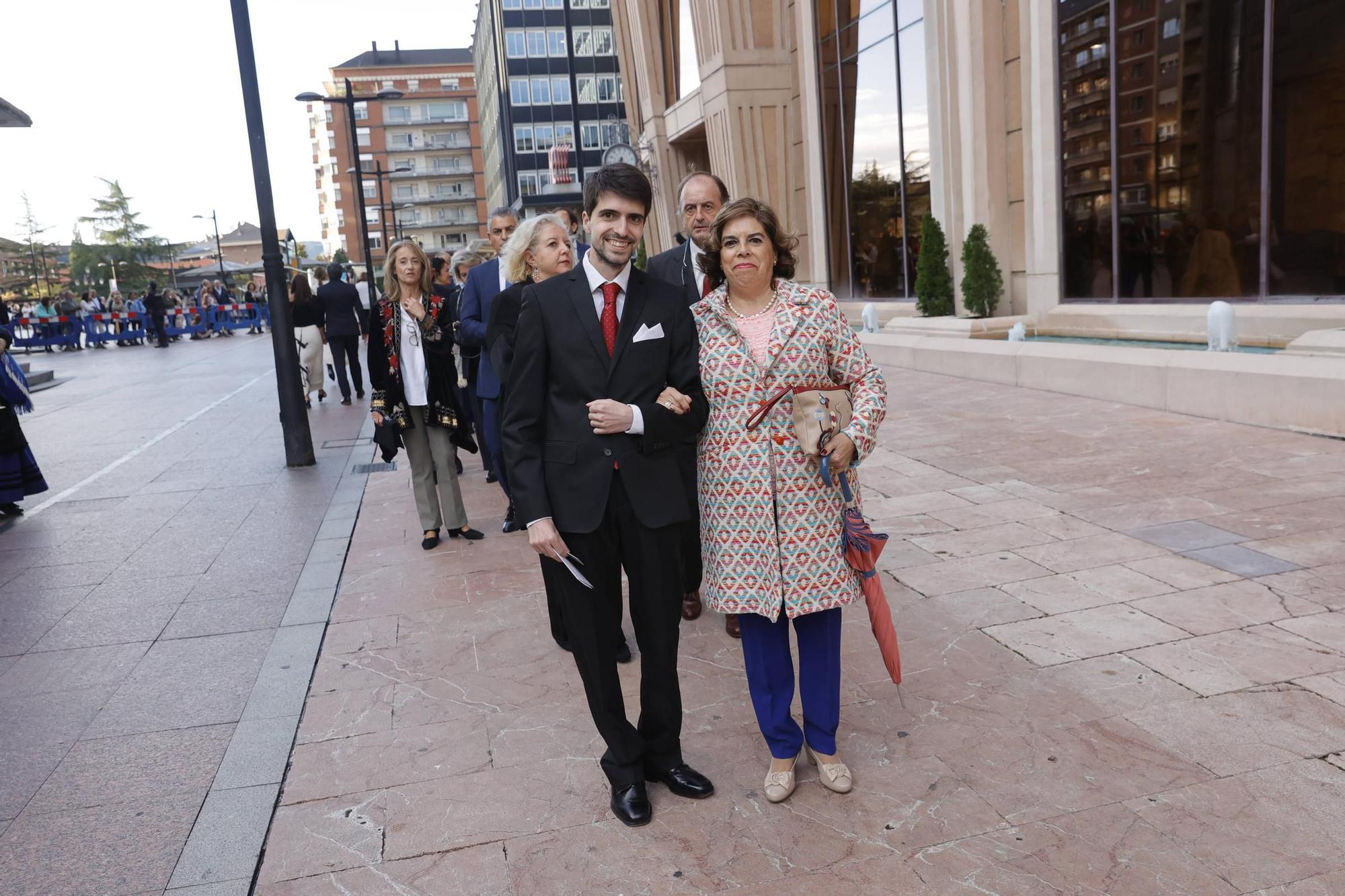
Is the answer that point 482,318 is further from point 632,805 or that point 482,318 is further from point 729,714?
point 632,805

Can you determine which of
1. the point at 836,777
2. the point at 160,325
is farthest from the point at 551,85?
the point at 836,777

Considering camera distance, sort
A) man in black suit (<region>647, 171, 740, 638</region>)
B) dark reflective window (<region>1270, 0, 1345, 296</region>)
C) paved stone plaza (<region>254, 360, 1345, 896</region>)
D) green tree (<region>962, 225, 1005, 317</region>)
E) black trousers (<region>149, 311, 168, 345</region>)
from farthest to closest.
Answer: black trousers (<region>149, 311, 168, 345</region>)
green tree (<region>962, 225, 1005, 317</region>)
dark reflective window (<region>1270, 0, 1345, 296</region>)
man in black suit (<region>647, 171, 740, 638</region>)
paved stone plaza (<region>254, 360, 1345, 896</region>)

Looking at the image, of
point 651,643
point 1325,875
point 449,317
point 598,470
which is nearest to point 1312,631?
point 1325,875

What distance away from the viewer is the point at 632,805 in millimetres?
3158

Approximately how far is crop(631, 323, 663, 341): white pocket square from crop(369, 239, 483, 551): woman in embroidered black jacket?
371cm

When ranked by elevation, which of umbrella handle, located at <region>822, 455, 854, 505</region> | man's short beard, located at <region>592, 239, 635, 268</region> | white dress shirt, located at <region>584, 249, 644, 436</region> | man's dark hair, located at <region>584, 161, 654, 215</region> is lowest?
umbrella handle, located at <region>822, 455, 854, 505</region>

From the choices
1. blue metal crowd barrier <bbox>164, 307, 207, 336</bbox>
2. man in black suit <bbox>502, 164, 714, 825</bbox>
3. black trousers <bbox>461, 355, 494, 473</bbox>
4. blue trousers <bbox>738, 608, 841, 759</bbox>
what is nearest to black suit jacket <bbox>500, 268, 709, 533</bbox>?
man in black suit <bbox>502, 164, 714, 825</bbox>

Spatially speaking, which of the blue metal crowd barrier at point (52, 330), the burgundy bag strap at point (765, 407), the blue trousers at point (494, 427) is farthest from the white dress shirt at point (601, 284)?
the blue metal crowd barrier at point (52, 330)

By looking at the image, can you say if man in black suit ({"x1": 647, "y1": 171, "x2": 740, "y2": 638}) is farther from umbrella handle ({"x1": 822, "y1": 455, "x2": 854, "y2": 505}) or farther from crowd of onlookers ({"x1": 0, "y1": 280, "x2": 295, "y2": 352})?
crowd of onlookers ({"x1": 0, "y1": 280, "x2": 295, "y2": 352})

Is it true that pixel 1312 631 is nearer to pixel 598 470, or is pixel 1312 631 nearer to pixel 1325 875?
pixel 1325 875

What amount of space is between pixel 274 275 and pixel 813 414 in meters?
8.13

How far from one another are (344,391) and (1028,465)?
11.3 metres

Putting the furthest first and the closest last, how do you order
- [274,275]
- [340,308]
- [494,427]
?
[340,308]
[274,275]
[494,427]

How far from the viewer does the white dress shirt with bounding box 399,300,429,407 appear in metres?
6.52
